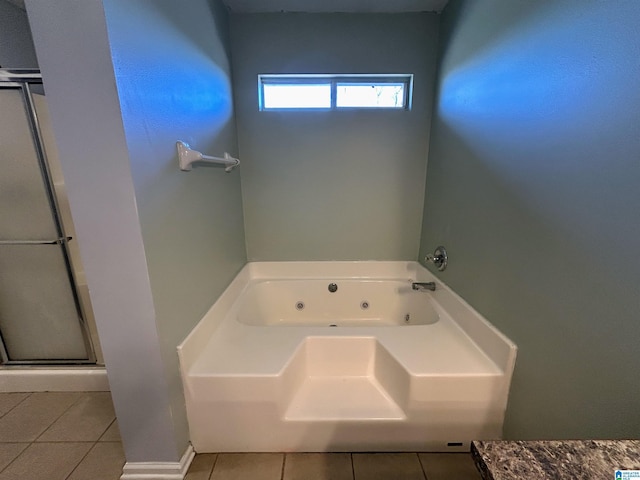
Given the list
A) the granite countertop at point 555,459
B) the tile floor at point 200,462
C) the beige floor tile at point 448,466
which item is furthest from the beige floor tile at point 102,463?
the granite countertop at point 555,459

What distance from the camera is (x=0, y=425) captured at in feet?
4.66

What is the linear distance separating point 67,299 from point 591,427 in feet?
8.17

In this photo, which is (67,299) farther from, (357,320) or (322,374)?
(357,320)

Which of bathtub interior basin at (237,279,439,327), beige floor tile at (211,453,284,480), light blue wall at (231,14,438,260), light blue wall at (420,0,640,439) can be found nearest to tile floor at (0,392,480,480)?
beige floor tile at (211,453,284,480)

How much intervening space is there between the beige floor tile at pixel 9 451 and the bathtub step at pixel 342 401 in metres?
1.28

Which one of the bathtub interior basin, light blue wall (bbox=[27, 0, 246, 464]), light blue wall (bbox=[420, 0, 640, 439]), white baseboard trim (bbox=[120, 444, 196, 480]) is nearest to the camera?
light blue wall (bbox=[420, 0, 640, 439])

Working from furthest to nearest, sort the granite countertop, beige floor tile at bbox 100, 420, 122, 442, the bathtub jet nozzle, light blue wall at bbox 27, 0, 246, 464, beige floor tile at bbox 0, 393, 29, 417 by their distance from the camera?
the bathtub jet nozzle → beige floor tile at bbox 0, 393, 29, 417 → beige floor tile at bbox 100, 420, 122, 442 → light blue wall at bbox 27, 0, 246, 464 → the granite countertop

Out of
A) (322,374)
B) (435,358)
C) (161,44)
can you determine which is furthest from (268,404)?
(161,44)

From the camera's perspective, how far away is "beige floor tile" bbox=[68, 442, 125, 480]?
3.84 feet

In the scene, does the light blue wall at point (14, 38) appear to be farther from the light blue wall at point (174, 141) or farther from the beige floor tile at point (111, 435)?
the beige floor tile at point (111, 435)

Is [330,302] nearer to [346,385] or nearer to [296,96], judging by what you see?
[346,385]

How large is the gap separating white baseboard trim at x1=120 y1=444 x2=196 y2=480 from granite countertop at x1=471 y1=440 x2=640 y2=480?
1.25 meters

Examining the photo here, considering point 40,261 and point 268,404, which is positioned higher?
point 40,261

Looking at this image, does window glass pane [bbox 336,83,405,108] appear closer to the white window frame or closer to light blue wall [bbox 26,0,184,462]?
the white window frame
